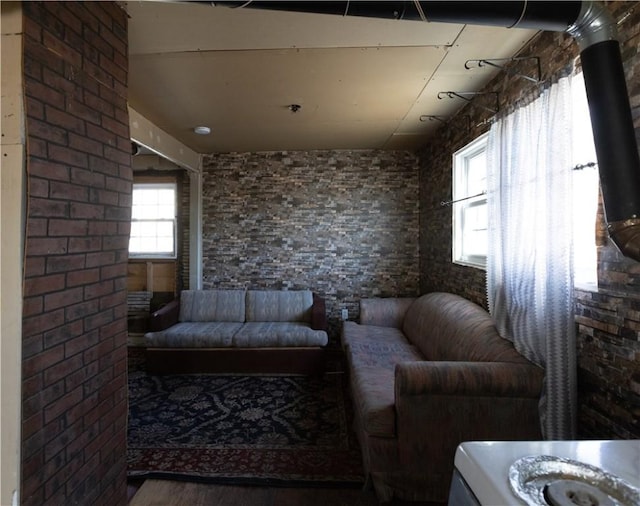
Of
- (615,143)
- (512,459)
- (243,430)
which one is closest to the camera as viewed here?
(512,459)

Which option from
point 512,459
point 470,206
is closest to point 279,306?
point 470,206

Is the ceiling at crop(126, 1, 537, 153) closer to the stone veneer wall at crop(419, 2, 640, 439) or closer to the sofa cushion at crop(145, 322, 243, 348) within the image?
the stone veneer wall at crop(419, 2, 640, 439)

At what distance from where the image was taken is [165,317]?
347 cm

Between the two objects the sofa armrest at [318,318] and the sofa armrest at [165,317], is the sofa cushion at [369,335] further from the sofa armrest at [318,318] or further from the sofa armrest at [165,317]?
the sofa armrest at [165,317]

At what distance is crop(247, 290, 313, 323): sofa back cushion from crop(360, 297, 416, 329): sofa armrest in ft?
2.25

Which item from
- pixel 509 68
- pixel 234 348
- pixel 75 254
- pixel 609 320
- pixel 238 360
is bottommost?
pixel 238 360

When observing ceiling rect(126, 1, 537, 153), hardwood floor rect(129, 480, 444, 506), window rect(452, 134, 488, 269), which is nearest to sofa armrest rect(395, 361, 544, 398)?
hardwood floor rect(129, 480, 444, 506)

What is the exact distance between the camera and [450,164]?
10.3ft

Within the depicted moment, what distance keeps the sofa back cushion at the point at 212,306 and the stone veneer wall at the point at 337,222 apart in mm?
492

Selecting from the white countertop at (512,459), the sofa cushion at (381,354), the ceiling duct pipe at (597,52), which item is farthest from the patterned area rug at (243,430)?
the ceiling duct pipe at (597,52)

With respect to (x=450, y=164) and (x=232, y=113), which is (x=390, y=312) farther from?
(x=232, y=113)

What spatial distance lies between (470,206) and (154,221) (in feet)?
13.1

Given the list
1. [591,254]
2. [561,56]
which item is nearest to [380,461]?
[591,254]

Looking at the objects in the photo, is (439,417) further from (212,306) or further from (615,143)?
(212,306)
